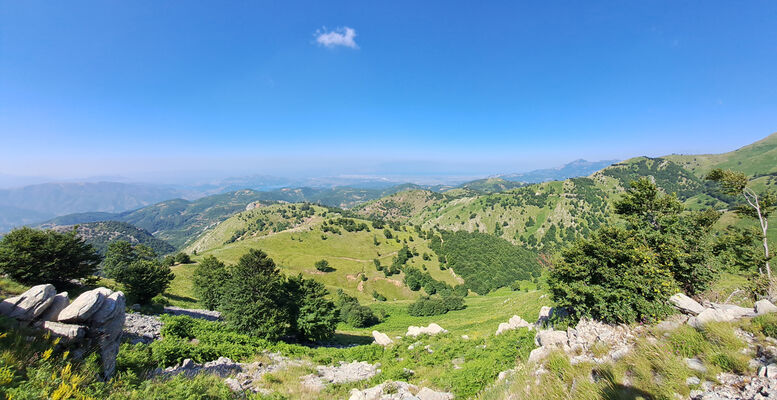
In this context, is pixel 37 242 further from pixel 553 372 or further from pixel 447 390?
pixel 553 372

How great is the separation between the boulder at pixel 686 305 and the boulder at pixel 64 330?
2137cm

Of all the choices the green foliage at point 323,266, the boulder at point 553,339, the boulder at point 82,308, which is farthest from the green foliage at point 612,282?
the green foliage at point 323,266

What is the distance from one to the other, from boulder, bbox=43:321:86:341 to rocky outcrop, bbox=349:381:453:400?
953 cm

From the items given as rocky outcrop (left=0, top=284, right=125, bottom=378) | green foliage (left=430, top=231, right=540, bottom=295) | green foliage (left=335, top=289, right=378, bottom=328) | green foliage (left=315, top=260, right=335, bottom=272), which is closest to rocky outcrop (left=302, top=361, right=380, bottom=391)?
rocky outcrop (left=0, top=284, right=125, bottom=378)

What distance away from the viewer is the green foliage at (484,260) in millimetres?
84375

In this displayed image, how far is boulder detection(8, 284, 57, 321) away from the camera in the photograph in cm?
812

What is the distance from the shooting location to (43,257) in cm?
2016

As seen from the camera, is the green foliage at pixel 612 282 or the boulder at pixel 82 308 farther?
the green foliage at pixel 612 282

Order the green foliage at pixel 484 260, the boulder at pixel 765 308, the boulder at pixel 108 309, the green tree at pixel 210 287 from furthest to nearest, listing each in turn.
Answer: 1. the green foliage at pixel 484 260
2. the green tree at pixel 210 287
3. the boulder at pixel 108 309
4. the boulder at pixel 765 308

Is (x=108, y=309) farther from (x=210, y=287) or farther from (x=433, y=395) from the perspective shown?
(x=210, y=287)

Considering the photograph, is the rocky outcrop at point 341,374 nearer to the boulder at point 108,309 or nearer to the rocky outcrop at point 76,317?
the rocky outcrop at point 76,317

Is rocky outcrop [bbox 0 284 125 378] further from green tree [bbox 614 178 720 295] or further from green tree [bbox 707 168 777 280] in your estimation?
green tree [bbox 707 168 777 280]

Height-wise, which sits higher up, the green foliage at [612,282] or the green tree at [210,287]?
the green foliage at [612,282]

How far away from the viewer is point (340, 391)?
1184 cm
